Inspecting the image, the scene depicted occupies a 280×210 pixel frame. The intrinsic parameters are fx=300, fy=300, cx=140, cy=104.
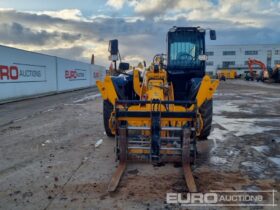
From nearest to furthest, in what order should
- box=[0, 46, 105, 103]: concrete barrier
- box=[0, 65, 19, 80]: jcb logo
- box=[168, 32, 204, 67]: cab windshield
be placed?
box=[168, 32, 204, 67]: cab windshield
box=[0, 65, 19, 80]: jcb logo
box=[0, 46, 105, 103]: concrete barrier

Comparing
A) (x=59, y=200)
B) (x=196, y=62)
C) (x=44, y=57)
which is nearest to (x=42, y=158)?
(x=59, y=200)

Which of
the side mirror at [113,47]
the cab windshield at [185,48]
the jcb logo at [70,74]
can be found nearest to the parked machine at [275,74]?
the jcb logo at [70,74]

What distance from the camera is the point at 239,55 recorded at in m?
92.9

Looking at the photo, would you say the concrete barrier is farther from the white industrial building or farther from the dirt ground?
the white industrial building

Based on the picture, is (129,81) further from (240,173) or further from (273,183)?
(273,183)

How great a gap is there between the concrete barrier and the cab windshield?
41.6 feet

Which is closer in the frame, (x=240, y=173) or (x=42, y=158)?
(x=240, y=173)

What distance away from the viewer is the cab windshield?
28.8 ft

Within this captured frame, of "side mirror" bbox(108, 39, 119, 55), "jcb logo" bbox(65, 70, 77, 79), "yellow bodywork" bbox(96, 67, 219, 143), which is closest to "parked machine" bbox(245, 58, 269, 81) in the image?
"jcb logo" bbox(65, 70, 77, 79)

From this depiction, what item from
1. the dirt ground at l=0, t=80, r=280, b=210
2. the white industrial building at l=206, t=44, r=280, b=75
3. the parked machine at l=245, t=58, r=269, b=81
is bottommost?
the dirt ground at l=0, t=80, r=280, b=210

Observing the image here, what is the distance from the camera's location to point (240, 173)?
531 cm

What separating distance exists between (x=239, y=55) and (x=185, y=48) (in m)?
90.2

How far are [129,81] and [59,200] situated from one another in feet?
16.0

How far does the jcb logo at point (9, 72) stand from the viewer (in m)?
17.8
